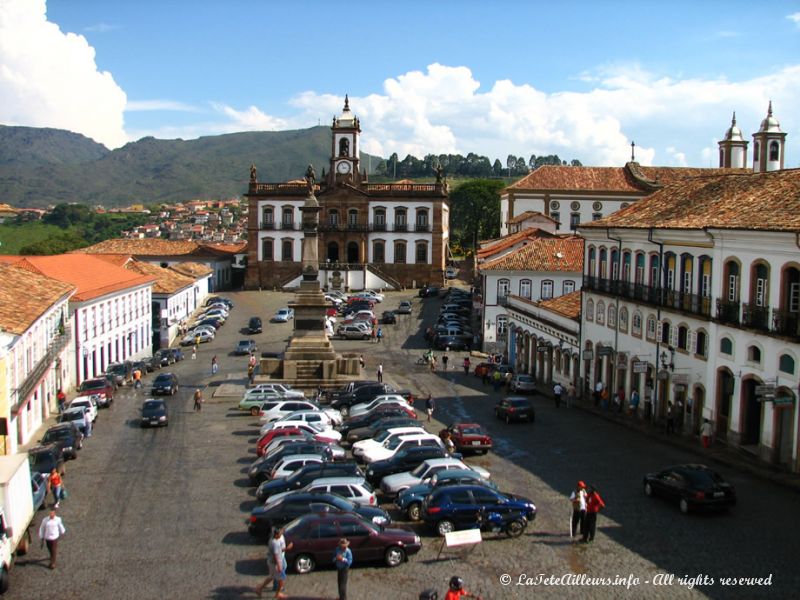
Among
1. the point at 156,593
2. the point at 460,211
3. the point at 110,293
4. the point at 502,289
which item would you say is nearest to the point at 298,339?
the point at 110,293

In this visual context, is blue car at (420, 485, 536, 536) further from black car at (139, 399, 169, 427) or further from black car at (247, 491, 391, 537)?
black car at (139, 399, 169, 427)

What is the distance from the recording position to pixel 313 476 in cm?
2208

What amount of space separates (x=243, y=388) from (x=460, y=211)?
10225 cm

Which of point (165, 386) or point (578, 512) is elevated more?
point (578, 512)

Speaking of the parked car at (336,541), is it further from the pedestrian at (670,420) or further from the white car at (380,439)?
the pedestrian at (670,420)

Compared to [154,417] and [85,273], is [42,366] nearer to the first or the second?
[154,417]

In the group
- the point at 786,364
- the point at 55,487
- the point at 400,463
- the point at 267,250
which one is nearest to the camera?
the point at 55,487

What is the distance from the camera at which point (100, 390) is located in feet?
132

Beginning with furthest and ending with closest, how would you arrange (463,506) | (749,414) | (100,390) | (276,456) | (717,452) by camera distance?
(100,390)
(717,452)
(749,414)
(276,456)
(463,506)

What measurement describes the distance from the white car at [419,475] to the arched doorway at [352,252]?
237 ft

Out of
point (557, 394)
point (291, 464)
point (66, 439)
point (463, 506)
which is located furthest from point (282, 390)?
point (463, 506)

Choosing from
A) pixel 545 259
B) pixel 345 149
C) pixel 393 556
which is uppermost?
pixel 345 149

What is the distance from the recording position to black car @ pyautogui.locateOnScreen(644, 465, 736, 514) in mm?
21281

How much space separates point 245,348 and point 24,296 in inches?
800
